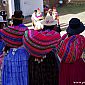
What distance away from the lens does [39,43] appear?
427 cm

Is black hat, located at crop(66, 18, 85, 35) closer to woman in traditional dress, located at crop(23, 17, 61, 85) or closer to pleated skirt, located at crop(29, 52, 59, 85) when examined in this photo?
woman in traditional dress, located at crop(23, 17, 61, 85)

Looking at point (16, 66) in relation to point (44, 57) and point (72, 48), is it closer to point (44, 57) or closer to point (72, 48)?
point (44, 57)

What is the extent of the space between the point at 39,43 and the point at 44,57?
253 millimetres

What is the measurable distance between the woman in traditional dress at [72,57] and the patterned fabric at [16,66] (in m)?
0.53

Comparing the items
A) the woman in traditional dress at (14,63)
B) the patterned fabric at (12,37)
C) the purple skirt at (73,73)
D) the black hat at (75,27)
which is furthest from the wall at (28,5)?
the purple skirt at (73,73)

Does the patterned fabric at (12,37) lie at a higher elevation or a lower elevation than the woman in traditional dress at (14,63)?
higher

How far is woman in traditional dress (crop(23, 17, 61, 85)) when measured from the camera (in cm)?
429

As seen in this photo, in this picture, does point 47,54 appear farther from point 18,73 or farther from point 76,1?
point 76,1

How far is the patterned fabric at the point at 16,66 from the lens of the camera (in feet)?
14.7

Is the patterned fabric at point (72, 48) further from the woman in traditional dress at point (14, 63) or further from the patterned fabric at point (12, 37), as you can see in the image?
the patterned fabric at point (12, 37)

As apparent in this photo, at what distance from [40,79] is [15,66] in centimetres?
41

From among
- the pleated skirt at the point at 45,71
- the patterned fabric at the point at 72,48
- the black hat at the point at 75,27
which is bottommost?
the pleated skirt at the point at 45,71

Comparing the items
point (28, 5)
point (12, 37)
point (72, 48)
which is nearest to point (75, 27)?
point (72, 48)

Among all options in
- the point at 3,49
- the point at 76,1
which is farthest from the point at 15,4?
the point at 3,49
